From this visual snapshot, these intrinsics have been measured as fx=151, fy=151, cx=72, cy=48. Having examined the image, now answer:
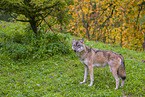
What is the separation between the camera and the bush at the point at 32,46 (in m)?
7.82

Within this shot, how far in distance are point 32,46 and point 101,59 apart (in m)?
4.44

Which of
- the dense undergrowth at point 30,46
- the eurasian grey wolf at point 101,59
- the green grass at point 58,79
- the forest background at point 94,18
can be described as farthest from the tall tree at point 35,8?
the eurasian grey wolf at point 101,59

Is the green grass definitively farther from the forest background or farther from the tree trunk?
the forest background

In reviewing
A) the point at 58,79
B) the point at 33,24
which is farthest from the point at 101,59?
the point at 33,24

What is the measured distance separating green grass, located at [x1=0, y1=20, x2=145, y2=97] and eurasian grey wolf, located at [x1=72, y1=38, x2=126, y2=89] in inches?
17.4

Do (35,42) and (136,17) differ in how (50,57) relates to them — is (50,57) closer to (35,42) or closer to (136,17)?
(35,42)

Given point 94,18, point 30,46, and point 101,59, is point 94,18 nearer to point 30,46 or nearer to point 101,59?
point 30,46

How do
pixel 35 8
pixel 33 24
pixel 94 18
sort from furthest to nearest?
pixel 94 18, pixel 33 24, pixel 35 8

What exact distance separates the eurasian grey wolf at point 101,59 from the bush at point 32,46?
3012 millimetres

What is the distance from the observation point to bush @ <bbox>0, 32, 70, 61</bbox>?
308 inches

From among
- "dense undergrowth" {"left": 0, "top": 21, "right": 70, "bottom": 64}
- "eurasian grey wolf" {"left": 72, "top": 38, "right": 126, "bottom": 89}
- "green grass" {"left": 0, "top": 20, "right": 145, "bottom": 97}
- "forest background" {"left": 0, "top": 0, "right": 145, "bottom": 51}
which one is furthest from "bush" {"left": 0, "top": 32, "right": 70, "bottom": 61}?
"eurasian grey wolf" {"left": 72, "top": 38, "right": 126, "bottom": 89}

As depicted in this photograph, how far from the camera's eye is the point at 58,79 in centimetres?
608

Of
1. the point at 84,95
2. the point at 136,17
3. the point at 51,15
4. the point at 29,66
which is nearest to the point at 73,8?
the point at 51,15

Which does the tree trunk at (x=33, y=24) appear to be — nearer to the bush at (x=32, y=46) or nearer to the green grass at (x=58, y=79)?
the bush at (x=32, y=46)
